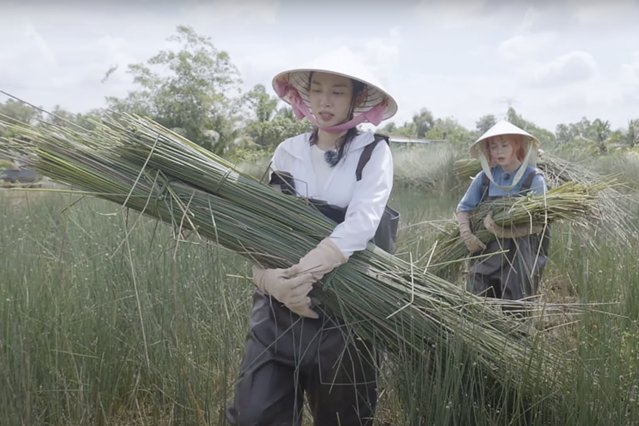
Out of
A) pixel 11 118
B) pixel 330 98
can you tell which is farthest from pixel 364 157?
pixel 11 118

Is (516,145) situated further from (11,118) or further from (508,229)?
(11,118)

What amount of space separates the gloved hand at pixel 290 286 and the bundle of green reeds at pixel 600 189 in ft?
6.29

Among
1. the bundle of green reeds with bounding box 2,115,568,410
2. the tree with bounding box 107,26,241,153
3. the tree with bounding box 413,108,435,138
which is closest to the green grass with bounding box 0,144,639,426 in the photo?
the bundle of green reeds with bounding box 2,115,568,410

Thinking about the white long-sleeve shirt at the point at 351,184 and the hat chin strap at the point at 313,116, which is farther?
the hat chin strap at the point at 313,116

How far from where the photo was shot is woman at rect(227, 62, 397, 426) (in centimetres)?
169

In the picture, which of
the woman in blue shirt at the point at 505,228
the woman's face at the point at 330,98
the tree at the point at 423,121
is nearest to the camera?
the woman's face at the point at 330,98

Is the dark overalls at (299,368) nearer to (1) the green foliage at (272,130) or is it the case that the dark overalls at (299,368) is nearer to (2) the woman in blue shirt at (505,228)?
(2) the woman in blue shirt at (505,228)

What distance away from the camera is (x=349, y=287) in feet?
5.74

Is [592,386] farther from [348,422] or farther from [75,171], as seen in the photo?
[75,171]

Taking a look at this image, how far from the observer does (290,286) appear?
1.64 m

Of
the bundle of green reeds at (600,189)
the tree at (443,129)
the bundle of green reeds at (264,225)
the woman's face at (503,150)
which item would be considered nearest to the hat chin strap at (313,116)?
the bundle of green reeds at (264,225)

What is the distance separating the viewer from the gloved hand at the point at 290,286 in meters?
1.64

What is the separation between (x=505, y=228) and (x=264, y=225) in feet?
5.45

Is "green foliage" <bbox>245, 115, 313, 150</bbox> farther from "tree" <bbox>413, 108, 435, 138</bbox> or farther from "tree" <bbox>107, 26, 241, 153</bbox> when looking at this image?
"tree" <bbox>413, 108, 435, 138</bbox>
